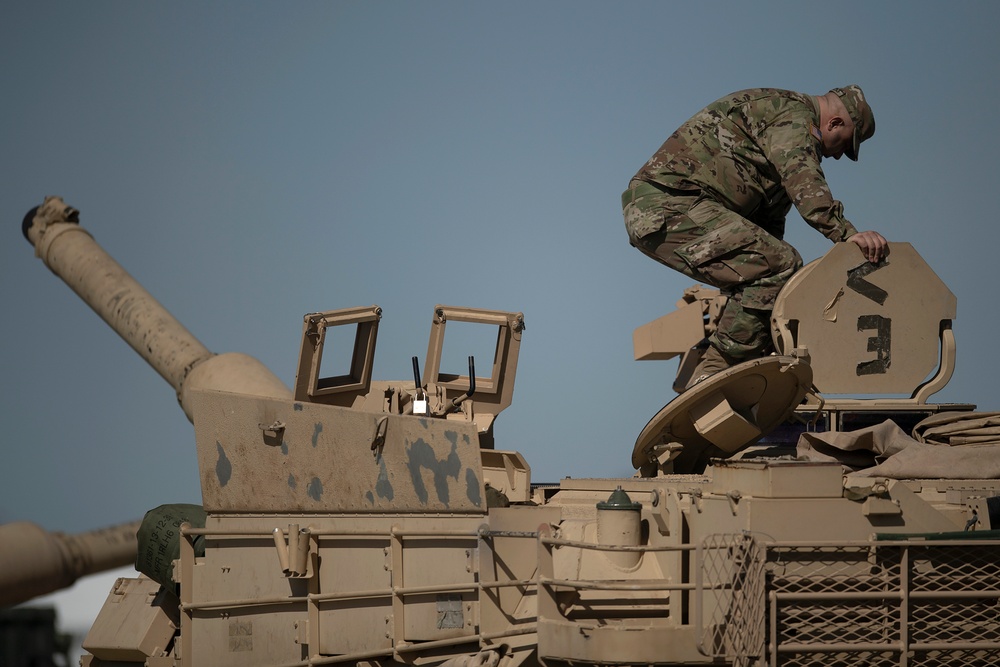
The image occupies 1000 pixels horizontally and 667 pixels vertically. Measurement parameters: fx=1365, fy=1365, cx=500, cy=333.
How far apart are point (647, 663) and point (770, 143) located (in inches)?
170

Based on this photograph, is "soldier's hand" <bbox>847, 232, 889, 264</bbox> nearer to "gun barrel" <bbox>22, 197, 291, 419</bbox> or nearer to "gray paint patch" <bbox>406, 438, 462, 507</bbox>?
"gray paint patch" <bbox>406, 438, 462, 507</bbox>

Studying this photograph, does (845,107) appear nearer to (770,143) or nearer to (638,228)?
(770,143)

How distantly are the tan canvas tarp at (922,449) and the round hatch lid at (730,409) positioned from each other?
17.8 inches

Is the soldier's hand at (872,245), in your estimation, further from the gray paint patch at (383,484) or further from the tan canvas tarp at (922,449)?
the gray paint patch at (383,484)

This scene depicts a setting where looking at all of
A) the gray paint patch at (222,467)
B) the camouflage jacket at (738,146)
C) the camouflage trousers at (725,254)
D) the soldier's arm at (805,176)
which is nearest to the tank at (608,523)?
the gray paint patch at (222,467)

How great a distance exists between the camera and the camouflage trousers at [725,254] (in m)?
9.84

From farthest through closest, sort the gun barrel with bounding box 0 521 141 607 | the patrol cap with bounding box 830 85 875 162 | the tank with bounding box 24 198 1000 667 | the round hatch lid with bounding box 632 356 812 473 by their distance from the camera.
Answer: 1. the gun barrel with bounding box 0 521 141 607
2. the patrol cap with bounding box 830 85 875 162
3. the round hatch lid with bounding box 632 356 812 473
4. the tank with bounding box 24 198 1000 667

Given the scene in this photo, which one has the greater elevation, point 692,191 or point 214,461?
point 692,191

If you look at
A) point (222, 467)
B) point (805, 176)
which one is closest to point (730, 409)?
point (805, 176)

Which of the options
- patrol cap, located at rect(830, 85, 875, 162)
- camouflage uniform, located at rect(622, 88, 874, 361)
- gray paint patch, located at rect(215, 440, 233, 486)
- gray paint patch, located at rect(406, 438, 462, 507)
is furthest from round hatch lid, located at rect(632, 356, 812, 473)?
gray paint patch, located at rect(215, 440, 233, 486)

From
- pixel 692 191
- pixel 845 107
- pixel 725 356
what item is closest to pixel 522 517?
pixel 725 356

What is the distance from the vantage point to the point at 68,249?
16.2 metres

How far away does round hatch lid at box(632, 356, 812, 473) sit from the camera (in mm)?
8984

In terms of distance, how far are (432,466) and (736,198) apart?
3.14 m
